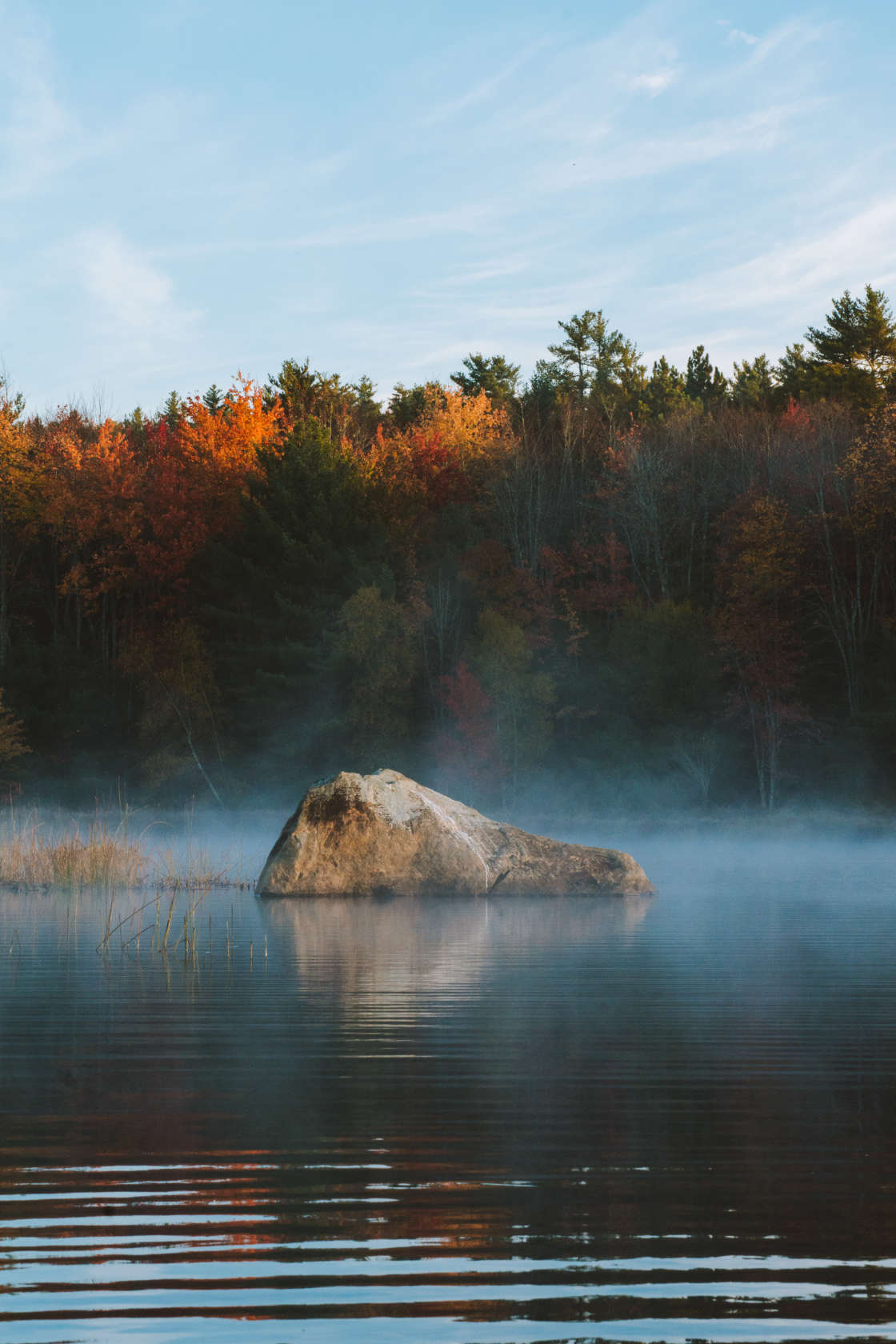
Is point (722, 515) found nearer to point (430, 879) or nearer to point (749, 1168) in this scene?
point (430, 879)

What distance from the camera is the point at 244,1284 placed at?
12.9 ft

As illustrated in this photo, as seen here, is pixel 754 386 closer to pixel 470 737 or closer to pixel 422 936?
pixel 470 737

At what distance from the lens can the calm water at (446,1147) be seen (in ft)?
12.4

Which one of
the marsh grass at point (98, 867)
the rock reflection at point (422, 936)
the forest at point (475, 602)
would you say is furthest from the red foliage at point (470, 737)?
the rock reflection at point (422, 936)

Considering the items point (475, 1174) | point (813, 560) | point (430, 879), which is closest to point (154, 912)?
point (430, 879)

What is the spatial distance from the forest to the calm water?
28.4 metres

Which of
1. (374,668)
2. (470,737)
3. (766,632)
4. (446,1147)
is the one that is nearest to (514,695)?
(470,737)

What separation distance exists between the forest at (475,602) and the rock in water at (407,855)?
1955 cm

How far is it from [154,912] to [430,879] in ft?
13.2

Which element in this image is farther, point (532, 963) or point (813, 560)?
point (813, 560)

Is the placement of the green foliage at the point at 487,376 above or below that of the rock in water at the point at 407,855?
above

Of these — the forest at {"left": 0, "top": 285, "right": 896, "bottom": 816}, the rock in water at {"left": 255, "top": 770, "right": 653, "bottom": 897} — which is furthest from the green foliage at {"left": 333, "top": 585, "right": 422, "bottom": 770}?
the rock in water at {"left": 255, "top": 770, "right": 653, "bottom": 897}

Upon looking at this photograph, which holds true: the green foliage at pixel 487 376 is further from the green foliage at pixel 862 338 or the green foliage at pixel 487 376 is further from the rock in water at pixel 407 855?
the rock in water at pixel 407 855

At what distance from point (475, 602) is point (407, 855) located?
27731mm
